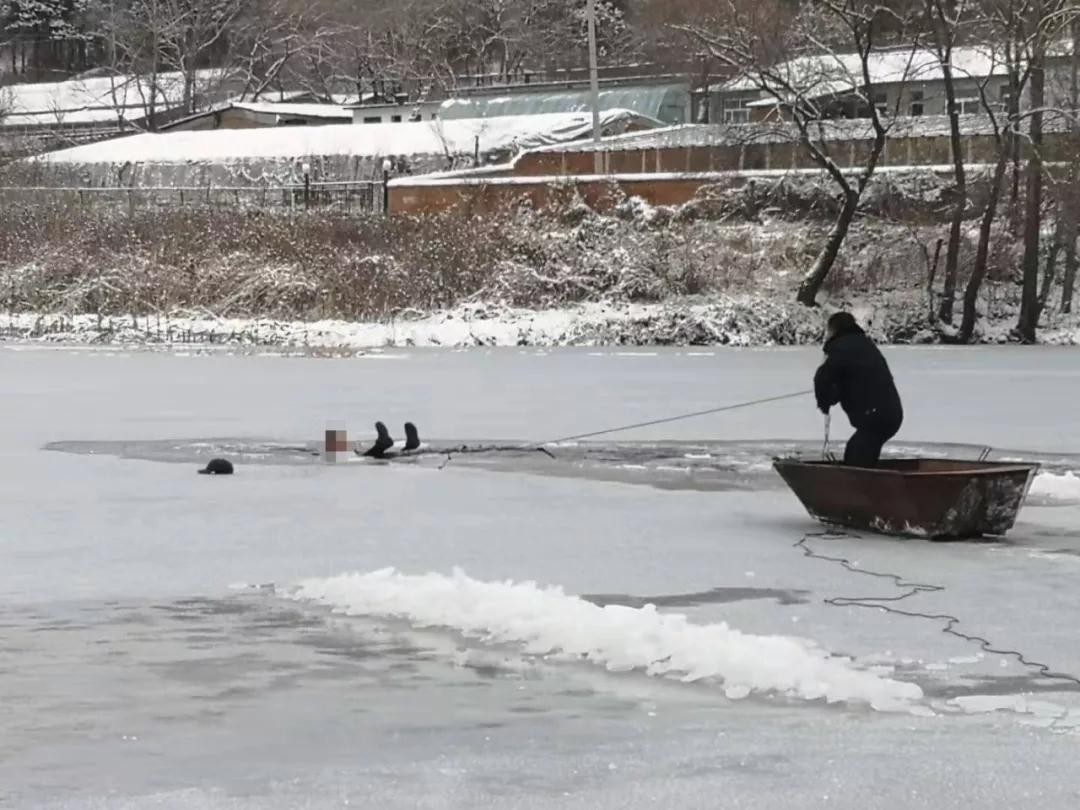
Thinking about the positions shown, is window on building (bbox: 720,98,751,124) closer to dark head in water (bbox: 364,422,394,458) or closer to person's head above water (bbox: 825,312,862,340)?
dark head in water (bbox: 364,422,394,458)

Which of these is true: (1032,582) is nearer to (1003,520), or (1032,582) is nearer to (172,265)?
(1003,520)

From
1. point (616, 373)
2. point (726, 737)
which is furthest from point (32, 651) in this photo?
point (616, 373)

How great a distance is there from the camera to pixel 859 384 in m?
11.1

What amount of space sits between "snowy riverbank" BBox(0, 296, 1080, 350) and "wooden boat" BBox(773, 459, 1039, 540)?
77.0 feet

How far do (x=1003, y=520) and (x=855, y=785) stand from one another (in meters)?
5.36

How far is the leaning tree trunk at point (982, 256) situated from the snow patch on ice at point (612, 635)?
27.7m

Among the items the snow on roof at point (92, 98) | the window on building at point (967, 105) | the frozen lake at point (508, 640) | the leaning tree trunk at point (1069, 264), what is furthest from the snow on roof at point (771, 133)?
the snow on roof at point (92, 98)

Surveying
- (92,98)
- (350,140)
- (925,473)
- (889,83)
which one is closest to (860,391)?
(925,473)

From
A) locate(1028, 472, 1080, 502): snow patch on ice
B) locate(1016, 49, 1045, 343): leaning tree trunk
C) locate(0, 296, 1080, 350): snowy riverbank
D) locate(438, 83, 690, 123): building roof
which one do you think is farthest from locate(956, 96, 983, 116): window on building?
locate(1028, 472, 1080, 502): snow patch on ice

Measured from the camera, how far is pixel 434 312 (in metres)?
36.7

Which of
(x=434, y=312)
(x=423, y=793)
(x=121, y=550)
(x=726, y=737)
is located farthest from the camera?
(x=434, y=312)

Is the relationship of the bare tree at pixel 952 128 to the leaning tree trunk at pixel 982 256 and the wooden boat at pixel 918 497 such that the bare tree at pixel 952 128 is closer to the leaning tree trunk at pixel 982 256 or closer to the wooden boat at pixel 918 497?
the leaning tree trunk at pixel 982 256

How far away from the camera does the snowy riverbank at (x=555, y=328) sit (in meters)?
34.6

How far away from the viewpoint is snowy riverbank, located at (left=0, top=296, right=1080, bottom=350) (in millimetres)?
34562
